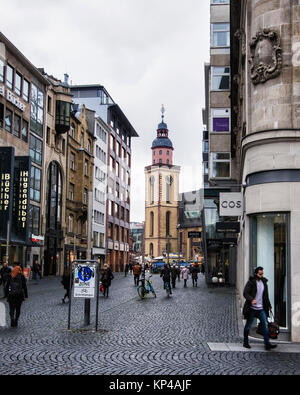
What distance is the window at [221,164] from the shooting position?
3391cm

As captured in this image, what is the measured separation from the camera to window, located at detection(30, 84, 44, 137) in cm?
4550

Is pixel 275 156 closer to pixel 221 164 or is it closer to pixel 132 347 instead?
→ pixel 132 347

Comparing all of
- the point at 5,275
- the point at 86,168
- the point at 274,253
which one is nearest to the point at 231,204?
the point at 274,253

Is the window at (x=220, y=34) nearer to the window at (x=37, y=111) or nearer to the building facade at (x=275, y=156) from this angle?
the window at (x=37, y=111)

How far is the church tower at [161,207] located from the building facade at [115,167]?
63060 millimetres

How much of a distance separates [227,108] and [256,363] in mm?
26659

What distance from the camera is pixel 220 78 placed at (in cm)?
3562

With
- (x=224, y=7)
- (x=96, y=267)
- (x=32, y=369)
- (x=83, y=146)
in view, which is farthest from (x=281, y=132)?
(x=83, y=146)

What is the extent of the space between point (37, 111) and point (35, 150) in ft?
10.8

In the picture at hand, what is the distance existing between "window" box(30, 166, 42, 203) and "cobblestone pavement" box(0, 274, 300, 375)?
27428 millimetres

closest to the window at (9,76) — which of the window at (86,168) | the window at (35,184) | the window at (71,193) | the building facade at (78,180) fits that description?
the window at (35,184)

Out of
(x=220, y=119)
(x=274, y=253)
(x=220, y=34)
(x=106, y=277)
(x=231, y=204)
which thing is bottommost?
(x=106, y=277)

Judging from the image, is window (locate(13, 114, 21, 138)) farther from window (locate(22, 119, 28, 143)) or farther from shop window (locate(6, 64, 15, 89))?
shop window (locate(6, 64, 15, 89))
